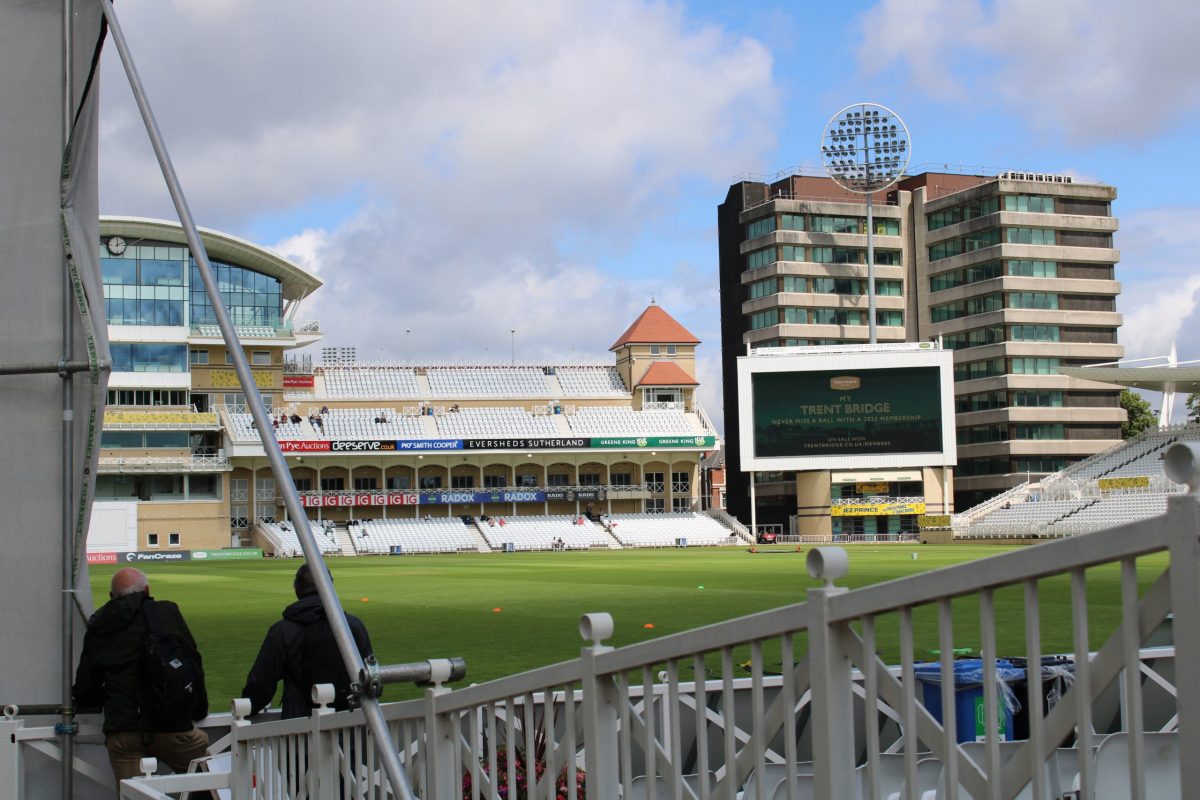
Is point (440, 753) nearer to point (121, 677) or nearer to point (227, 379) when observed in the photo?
point (121, 677)

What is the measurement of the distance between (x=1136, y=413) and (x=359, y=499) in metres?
61.2

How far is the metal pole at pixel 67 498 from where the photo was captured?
6461mm

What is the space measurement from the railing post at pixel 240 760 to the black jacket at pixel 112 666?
0.80 metres

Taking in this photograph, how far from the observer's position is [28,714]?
6496 mm

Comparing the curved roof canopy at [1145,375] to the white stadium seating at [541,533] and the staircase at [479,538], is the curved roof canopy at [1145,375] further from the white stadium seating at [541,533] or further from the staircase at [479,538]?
the staircase at [479,538]

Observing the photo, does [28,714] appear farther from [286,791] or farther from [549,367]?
[549,367]

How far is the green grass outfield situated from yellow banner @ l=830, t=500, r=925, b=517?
3492 cm

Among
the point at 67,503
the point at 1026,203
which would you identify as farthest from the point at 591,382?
the point at 67,503

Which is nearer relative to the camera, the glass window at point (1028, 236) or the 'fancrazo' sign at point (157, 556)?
the 'fancrazo' sign at point (157, 556)

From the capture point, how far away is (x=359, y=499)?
77.8m

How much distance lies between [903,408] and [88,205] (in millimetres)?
65121

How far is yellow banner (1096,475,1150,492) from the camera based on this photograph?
63.6 metres

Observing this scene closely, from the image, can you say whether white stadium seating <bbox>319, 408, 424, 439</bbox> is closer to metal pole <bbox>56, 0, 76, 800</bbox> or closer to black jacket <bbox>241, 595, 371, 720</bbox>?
black jacket <bbox>241, 595, 371, 720</bbox>

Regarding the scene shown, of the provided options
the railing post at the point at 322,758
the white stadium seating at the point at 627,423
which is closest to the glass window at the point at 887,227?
the white stadium seating at the point at 627,423
